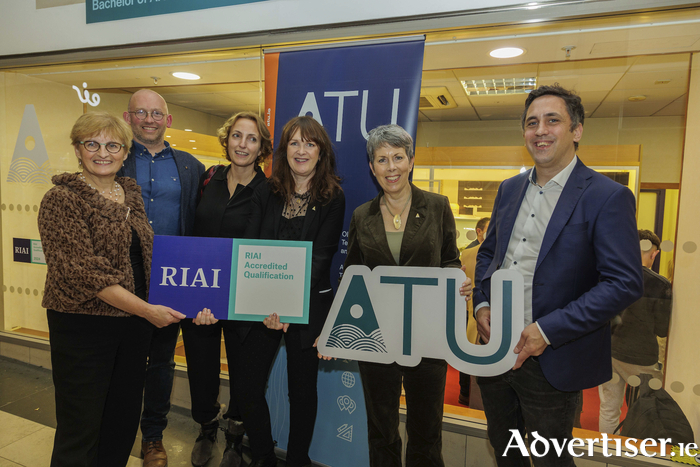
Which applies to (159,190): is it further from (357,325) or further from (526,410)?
(526,410)

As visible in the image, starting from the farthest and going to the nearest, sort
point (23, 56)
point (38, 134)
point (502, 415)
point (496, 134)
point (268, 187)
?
point (38, 134) < point (23, 56) < point (496, 134) < point (268, 187) < point (502, 415)

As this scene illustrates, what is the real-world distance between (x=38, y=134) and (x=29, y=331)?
1.90 m

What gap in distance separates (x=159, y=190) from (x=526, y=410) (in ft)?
6.64

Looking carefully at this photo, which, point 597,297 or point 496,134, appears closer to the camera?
point 597,297

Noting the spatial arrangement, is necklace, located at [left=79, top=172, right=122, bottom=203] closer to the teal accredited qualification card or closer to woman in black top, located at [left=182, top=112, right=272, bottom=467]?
woman in black top, located at [left=182, top=112, right=272, bottom=467]

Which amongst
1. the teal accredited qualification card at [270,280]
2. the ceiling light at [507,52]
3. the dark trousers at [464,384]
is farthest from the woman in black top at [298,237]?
the ceiling light at [507,52]

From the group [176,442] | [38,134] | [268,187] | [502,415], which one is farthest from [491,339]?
[38,134]

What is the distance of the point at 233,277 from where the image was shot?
1.82m

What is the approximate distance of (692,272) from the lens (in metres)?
2.18

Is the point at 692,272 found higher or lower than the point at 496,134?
lower

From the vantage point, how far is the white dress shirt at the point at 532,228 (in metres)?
1.51

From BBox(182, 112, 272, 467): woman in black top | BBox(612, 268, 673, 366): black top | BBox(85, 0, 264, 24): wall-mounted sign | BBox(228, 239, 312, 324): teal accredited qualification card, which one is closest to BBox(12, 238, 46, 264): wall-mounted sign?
BBox(85, 0, 264, 24): wall-mounted sign

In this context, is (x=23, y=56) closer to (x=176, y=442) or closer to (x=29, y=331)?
(x=29, y=331)

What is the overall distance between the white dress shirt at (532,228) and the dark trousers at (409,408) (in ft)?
1.71
